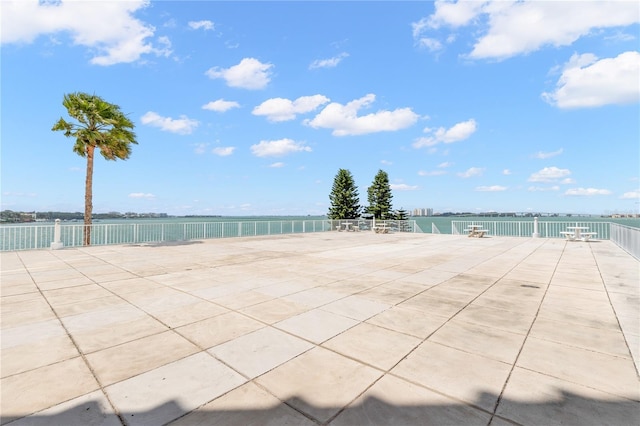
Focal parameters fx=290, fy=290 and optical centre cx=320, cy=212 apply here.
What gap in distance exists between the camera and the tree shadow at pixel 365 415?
191cm

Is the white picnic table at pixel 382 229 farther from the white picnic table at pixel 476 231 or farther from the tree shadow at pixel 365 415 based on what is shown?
the tree shadow at pixel 365 415

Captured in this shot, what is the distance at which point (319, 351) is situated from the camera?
289 centimetres

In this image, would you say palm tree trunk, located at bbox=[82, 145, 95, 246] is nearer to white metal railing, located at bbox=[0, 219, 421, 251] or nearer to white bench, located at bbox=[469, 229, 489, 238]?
white metal railing, located at bbox=[0, 219, 421, 251]

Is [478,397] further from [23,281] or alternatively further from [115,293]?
[23,281]

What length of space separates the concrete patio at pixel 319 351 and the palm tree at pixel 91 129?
26.2 feet

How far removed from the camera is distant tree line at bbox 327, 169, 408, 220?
35031 millimetres

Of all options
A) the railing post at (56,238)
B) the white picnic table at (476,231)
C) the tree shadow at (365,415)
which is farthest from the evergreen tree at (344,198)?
the tree shadow at (365,415)

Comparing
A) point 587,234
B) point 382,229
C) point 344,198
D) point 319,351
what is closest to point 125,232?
point 319,351

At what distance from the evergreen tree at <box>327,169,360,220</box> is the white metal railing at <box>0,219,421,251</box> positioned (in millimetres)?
15008

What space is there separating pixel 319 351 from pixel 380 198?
33942 mm

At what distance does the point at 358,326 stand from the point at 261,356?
1269mm

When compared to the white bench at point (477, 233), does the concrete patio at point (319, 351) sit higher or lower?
lower

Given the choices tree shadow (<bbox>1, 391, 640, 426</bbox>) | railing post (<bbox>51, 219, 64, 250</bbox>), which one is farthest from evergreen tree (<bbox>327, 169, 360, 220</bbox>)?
tree shadow (<bbox>1, 391, 640, 426</bbox>)

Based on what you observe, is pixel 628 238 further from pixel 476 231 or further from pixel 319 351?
pixel 319 351
